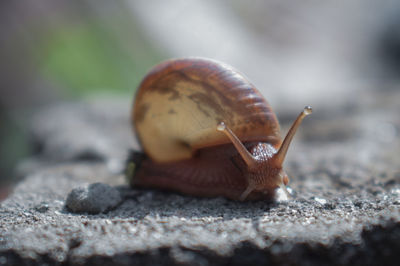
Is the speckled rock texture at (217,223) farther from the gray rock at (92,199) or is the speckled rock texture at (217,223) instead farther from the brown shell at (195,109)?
the brown shell at (195,109)

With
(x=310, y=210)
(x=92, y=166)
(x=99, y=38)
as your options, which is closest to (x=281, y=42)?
(x=99, y=38)

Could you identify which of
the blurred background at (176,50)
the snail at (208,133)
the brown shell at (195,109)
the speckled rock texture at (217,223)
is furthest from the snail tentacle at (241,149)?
the blurred background at (176,50)

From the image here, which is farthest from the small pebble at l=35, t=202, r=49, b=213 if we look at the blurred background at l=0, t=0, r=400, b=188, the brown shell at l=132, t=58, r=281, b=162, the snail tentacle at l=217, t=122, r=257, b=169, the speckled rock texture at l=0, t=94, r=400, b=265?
the blurred background at l=0, t=0, r=400, b=188

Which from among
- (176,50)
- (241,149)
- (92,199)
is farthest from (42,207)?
(176,50)

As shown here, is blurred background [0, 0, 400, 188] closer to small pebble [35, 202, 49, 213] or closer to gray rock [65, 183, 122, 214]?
small pebble [35, 202, 49, 213]

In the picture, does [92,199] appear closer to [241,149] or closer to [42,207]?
[42,207]

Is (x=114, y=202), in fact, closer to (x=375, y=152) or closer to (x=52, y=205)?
(x=52, y=205)
